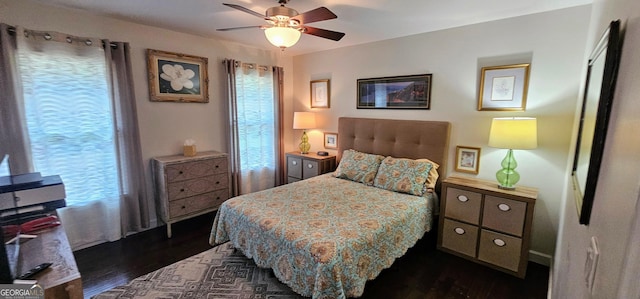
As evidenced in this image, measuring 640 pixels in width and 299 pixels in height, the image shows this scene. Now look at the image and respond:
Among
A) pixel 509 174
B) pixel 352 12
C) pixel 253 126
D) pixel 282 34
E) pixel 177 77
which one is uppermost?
pixel 352 12

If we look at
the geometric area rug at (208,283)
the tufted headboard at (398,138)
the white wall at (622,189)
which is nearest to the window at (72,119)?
the geometric area rug at (208,283)

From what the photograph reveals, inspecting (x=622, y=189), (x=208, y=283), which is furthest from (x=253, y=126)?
(x=622, y=189)

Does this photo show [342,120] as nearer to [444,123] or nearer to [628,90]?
[444,123]

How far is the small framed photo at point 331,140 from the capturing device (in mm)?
4152

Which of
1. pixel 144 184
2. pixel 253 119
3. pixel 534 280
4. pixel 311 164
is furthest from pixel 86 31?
pixel 534 280

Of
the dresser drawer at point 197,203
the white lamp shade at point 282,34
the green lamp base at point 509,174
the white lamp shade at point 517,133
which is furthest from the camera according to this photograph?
the dresser drawer at point 197,203

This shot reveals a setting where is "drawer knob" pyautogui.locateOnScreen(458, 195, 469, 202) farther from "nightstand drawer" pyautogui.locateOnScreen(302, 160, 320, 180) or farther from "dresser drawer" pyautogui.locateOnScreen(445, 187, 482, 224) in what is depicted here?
"nightstand drawer" pyautogui.locateOnScreen(302, 160, 320, 180)

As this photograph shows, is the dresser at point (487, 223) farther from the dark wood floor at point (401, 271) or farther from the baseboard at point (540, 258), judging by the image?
the baseboard at point (540, 258)

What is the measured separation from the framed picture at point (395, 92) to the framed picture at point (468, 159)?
2.04 ft

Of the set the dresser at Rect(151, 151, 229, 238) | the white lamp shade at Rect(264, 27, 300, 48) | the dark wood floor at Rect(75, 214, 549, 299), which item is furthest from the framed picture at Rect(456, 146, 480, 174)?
the dresser at Rect(151, 151, 229, 238)

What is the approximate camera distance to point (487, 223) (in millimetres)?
2508

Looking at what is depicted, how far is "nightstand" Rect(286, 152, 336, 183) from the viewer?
3893 mm

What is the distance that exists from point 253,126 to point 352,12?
230 centimetres

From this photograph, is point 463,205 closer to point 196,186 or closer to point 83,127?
point 196,186
